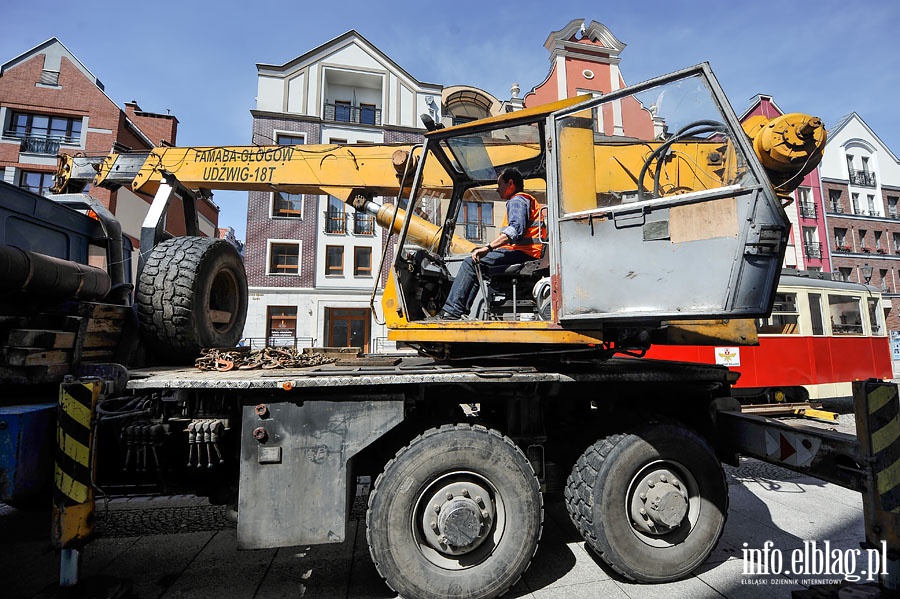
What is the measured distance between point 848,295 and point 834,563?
32.0 ft

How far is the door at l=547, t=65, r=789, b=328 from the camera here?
256cm

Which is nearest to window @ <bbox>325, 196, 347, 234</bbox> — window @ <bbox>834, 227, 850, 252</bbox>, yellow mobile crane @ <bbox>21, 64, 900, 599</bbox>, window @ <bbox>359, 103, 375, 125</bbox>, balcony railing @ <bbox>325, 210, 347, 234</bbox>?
balcony railing @ <bbox>325, 210, 347, 234</bbox>

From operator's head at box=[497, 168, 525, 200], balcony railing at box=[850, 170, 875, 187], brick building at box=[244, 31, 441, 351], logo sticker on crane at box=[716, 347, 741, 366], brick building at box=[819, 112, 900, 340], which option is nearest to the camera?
operator's head at box=[497, 168, 525, 200]

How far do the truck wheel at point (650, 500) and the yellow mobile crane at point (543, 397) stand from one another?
1 centimetres

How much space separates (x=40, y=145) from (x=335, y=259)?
14172 millimetres

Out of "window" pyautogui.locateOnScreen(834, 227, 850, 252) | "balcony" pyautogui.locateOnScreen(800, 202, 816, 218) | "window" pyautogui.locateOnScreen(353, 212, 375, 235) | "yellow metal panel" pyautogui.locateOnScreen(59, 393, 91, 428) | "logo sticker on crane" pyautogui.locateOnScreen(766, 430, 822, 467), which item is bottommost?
"logo sticker on crane" pyautogui.locateOnScreen(766, 430, 822, 467)

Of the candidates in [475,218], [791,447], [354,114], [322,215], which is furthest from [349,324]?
[791,447]

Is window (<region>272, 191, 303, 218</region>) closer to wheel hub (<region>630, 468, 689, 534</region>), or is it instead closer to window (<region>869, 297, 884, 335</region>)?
wheel hub (<region>630, 468, 689, 534</region>)

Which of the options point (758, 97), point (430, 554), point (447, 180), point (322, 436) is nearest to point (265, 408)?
point (322, 436)

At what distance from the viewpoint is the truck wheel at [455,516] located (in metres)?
2.81

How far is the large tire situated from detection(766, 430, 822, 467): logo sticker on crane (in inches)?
188

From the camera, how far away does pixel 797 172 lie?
151 inches

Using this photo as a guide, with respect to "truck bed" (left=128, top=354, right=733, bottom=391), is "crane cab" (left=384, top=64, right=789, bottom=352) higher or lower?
higher

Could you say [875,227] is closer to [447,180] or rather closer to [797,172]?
[797,172]
